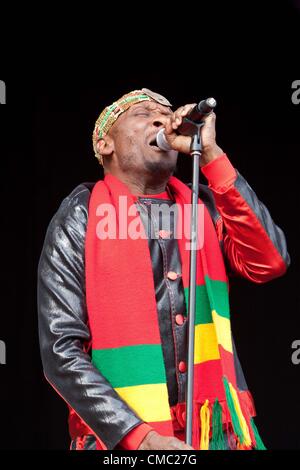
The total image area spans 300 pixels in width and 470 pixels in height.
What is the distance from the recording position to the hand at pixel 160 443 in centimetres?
197

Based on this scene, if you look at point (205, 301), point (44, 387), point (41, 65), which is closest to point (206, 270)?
point (205, 301)

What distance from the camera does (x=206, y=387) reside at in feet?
7.47

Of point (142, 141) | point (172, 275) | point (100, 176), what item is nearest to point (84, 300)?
point (172, 275)

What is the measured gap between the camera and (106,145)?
2.72m

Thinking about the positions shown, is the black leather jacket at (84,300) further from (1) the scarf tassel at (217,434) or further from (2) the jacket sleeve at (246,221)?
(1) the scarf tassel at (217,434)

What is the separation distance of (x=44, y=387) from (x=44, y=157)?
1.00 m

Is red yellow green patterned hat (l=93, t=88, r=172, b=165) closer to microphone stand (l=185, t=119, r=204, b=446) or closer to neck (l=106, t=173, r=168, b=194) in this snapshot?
neck (l=106, t=173, r=168, b=194)

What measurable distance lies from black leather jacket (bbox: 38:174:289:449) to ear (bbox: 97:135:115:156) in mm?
259

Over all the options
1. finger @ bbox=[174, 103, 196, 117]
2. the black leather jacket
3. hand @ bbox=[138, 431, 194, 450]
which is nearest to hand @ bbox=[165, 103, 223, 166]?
finger @ bbox=[174, 103, 196, 117]

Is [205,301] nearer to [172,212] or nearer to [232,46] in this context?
[172,212]

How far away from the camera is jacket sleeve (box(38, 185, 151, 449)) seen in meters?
2.10

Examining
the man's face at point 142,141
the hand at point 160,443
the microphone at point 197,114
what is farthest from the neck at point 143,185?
the hand at point 160,443

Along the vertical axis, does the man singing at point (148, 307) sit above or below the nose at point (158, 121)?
below

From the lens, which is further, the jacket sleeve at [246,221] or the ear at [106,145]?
the ear at [106,145]
